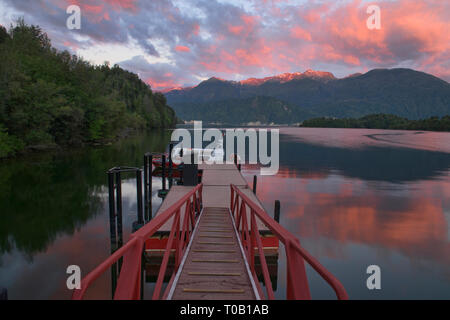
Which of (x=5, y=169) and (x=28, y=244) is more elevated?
(x=5, y=169)

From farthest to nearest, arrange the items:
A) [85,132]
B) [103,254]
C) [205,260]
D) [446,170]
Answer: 1. [85,132]
2. [446,170]
3. [103,254]
4. [205,260]

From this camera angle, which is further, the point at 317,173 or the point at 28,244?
the point at 317,173

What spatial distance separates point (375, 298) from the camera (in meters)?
9.95

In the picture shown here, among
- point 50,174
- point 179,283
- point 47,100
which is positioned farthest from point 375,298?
point 47,100

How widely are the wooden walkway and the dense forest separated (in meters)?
34.7

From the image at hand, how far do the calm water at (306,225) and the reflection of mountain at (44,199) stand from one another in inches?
2.3

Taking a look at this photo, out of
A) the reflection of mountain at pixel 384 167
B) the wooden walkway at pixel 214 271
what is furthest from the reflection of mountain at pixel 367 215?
the wooden walkway at pixel 214 271

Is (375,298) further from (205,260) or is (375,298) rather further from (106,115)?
(106,115)

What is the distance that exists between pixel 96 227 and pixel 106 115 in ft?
159

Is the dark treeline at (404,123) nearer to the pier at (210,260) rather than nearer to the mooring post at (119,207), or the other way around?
the pier at (210,260)

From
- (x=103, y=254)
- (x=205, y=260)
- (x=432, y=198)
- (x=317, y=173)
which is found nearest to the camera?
(x=205, y=260)

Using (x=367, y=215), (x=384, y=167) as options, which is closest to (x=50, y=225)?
(x=367, y=215)

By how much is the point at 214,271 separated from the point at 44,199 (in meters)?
19.6

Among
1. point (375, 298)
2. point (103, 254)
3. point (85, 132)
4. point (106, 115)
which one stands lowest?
point (375, 298)
